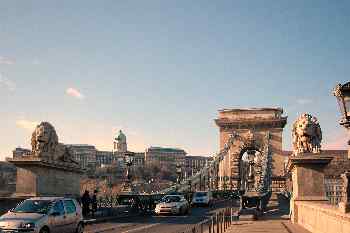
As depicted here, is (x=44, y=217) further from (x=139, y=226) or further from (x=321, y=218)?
(x=139, y=226)

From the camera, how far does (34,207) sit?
14.6 m

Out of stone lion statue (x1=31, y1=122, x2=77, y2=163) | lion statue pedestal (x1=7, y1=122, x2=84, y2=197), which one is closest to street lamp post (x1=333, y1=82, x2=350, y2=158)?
lion statue pedestal (x1=7, y1=122, x2=84, y2=197)

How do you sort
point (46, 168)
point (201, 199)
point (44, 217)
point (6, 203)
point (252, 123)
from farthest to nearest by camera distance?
point (252, 123)
point (201, 199)
point (46, 168)
point (6, 203)
point (44, 217)

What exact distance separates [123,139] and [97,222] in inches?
6544

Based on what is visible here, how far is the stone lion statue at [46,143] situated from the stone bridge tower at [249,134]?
57182 mm

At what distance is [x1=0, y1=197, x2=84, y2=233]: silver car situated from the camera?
13.2 m

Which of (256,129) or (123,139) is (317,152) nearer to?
(256,129)

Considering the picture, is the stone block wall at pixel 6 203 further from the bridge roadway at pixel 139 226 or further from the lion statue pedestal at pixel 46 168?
the bridge roadway at pixel 139 226

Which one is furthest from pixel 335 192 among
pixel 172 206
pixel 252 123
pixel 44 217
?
pixel 252 123

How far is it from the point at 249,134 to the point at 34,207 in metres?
66.2

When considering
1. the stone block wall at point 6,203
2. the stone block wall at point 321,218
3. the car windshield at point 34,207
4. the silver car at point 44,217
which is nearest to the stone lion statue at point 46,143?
the stone block wall at point 6,203

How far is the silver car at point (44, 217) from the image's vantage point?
13.2 m

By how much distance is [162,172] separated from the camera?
195000 mm

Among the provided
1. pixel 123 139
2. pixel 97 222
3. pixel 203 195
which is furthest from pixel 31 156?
pixel 123 139
